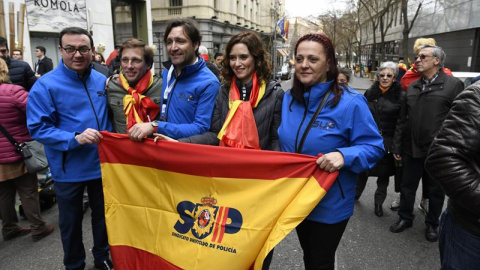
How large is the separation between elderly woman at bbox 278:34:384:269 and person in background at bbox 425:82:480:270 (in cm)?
A: 46

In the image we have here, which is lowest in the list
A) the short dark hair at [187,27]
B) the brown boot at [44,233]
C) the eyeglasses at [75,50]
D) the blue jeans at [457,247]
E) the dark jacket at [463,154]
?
the brown boot at [44,233]

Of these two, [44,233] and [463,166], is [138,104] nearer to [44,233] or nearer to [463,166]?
[463,166]

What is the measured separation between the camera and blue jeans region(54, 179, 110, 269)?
2908 millimetres

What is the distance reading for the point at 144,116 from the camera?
2850 mm

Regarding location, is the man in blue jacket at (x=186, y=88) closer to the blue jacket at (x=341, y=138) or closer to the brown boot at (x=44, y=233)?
the blue jacket at (x=341, y=138)

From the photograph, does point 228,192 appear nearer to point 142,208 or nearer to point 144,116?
point 142,208

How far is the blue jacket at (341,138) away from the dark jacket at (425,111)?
6.73 feet

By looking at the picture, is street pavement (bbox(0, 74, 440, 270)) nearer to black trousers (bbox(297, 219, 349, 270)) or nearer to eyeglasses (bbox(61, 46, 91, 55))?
black trousers (bbox(297, 219, 349, 270))

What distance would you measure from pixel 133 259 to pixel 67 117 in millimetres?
1329

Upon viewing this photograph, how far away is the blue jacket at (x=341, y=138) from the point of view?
2098 mm

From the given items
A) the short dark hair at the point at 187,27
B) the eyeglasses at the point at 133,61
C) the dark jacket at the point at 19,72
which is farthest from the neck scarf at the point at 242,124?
the dark jacket at the point at 19,72

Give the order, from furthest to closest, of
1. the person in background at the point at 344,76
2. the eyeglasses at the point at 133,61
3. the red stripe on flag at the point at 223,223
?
the person in background at the point at 344,76 < the eyeglasses at the point at 133,61 < the red stripe on flag at the point at 223,223

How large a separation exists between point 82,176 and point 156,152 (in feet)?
2.72

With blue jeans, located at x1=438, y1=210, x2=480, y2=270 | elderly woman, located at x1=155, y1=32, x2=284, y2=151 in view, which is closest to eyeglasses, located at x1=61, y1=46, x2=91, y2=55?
elderly woman, located at x1=155, y1=32, x2=284, y2=151
